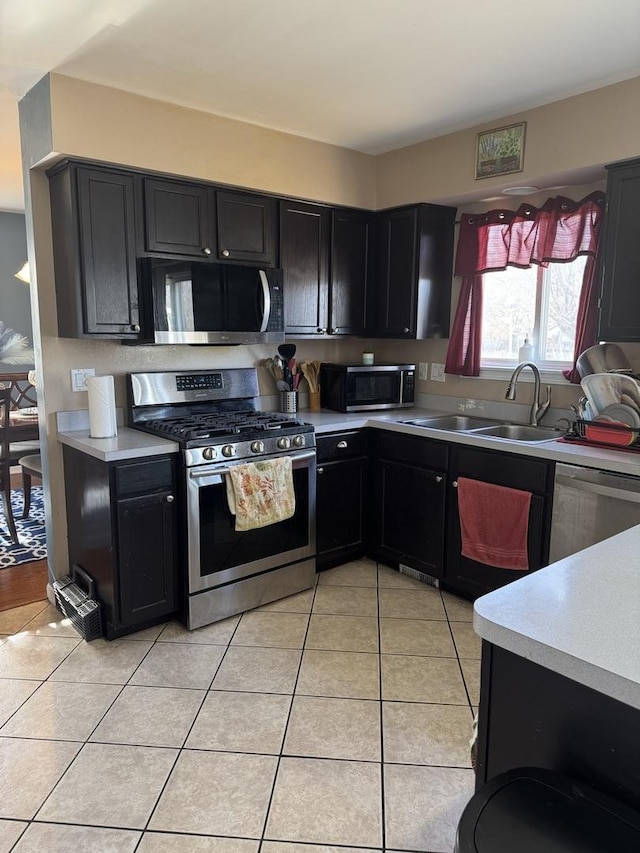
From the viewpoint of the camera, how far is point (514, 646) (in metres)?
1.01

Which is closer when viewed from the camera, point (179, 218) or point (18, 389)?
point (179, 218)

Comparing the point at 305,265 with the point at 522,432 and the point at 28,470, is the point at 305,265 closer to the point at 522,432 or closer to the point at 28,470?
the point at 522,432

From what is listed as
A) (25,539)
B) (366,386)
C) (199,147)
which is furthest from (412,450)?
(25,539)

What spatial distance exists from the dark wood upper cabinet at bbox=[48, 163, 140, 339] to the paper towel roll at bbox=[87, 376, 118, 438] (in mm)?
222

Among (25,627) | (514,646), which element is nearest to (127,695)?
(25,627)

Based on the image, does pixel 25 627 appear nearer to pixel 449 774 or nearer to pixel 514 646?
pixel 449 774

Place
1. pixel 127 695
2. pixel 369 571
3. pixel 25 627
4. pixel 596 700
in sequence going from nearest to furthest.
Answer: pixel 596 700 < pixel 127 695 < pixel 25 627 < pixel 369 571

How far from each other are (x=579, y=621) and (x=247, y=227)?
8.92ft

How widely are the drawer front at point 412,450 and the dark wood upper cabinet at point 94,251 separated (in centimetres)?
145

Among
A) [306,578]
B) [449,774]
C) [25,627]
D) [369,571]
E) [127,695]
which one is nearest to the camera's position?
[449,774]

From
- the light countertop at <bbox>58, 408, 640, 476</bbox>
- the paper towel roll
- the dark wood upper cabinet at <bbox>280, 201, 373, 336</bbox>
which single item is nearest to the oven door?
the light countertop at <bbox>58, 408, 640, 476</bbox>

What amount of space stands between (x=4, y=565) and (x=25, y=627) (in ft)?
3.06

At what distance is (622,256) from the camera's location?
263 centimetres

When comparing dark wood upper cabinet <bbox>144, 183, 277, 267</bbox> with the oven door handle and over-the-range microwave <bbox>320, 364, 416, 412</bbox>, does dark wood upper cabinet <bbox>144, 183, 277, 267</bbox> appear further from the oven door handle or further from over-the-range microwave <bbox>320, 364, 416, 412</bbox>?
the oven door handle
